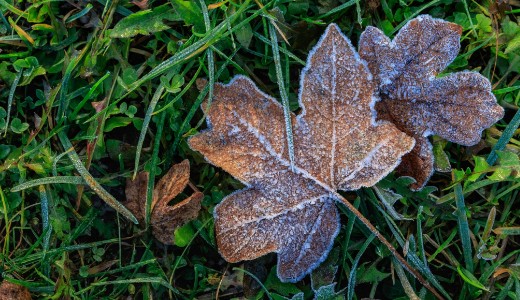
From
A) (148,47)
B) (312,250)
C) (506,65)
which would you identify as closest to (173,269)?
(312,250)

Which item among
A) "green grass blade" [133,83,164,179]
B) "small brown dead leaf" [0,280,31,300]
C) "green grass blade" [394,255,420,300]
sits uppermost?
"green grass blade" [133,83,164,179]

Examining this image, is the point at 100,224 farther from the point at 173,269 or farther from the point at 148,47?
the point at 148,47

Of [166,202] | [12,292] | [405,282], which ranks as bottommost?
[12,292]

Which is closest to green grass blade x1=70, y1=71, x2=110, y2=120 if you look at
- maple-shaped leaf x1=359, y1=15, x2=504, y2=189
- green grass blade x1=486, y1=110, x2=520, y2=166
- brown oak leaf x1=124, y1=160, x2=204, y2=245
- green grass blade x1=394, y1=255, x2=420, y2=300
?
brown oak leaf x1=124, y1=160, x2=204, y2=245

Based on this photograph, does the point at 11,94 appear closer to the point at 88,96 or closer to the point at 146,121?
the point at 88,96

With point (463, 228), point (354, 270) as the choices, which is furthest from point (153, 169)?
point (463, 228)

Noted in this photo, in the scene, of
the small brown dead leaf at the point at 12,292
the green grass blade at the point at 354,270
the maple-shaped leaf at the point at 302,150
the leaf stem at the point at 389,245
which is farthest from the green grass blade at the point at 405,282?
the small brown dead leaf at the point at 12,292

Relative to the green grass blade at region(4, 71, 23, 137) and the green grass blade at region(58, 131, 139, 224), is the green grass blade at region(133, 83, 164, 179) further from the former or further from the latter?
the green grass blade at region(4, 71, 23, 137)
